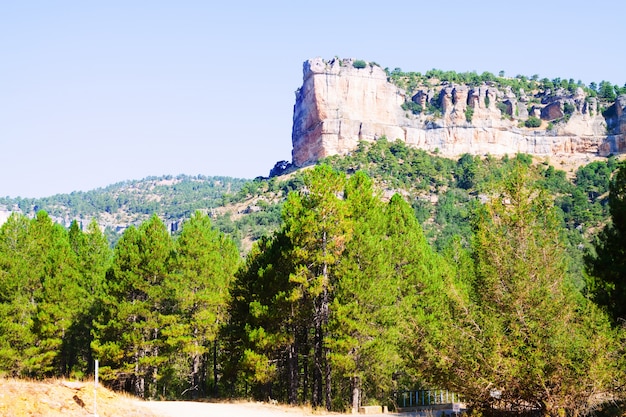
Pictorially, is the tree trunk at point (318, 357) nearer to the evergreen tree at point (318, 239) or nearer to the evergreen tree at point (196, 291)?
the evergreen tree at point (318, 239)

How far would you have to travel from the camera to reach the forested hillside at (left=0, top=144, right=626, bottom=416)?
1706 cm

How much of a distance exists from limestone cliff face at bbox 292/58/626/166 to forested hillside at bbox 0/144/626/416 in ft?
377

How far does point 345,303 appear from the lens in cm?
2598

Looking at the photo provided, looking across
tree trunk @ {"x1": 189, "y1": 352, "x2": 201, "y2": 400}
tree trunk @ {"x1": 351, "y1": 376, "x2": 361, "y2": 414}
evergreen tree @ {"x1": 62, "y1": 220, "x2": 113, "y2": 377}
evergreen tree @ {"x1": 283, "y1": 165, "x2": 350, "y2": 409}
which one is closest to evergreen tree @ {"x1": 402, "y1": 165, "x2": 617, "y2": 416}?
evergreen tree @ {"x1": 283, "y1": 165, "x2": 350, "y2": 409}

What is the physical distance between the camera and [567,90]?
172 m

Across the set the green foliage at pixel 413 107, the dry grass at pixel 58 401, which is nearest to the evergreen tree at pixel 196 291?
the dry grass at pixel 58 401

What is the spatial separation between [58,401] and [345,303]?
12.8 meters

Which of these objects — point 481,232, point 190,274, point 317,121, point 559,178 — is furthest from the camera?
point 317,121

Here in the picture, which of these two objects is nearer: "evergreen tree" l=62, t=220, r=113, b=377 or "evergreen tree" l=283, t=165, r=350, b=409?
"evergreen tree" l=283, t=165, r=350, b=409

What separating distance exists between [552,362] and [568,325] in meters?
1.26

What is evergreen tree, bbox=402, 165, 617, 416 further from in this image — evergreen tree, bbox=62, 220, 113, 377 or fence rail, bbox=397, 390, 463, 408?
evergreen tree, bbox=62, 220, 113, 377

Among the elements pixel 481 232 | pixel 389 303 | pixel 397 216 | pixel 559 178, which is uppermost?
pixel 559 178

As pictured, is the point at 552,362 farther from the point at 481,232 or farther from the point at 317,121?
the point at 317,121

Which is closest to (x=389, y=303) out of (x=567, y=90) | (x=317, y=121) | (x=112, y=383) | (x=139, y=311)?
(x=139, y=311)
